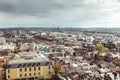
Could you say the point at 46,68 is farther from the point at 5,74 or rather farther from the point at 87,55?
the point at 87,55

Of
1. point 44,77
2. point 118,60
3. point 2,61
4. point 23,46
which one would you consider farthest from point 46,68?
point 23,46

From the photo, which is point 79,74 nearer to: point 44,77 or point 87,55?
point 44,77

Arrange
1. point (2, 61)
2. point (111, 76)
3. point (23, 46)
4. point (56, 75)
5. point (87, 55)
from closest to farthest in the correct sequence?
point (111, 76)
point (56, 75)
point (2, 61)
point (87, 55)
point (23, 46)

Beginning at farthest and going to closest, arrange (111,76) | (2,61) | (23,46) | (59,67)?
(23,46) < (2,61) < (59,67) < (111,76)

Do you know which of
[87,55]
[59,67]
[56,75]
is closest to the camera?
[56,75]

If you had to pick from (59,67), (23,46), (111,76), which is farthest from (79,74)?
(23,46)

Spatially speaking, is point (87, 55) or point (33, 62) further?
point (87, 55)
